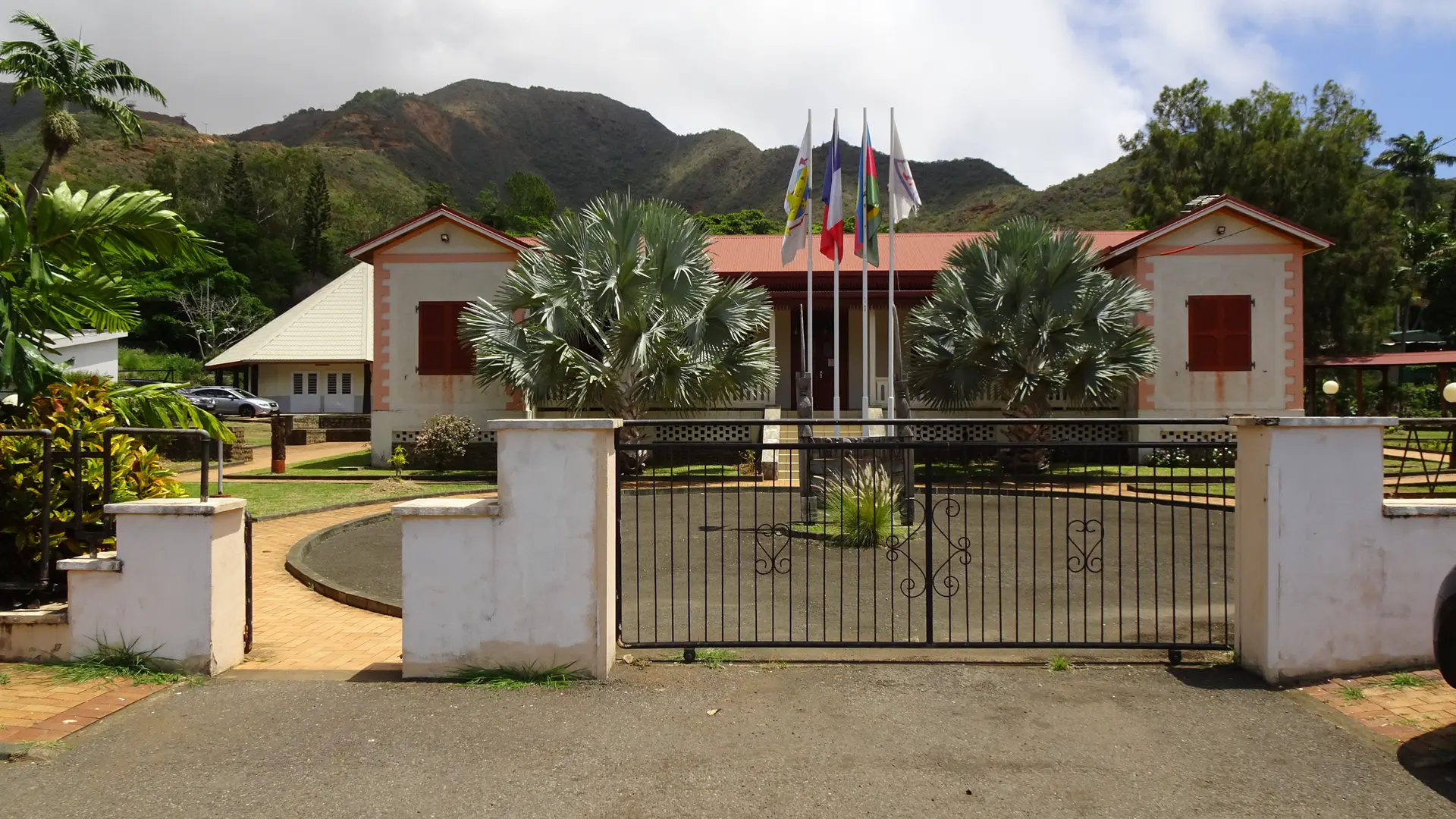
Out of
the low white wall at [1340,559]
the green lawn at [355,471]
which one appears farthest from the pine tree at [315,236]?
the low white wall at [1340,559]

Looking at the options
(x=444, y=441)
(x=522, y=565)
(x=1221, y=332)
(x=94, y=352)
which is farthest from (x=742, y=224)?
(x=522, y=565)

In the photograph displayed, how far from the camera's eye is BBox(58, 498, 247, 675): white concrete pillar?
5.66 metres

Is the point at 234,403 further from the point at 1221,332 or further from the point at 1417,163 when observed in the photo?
the point at 1417,163

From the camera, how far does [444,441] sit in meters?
20.7

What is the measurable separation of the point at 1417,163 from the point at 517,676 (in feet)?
215

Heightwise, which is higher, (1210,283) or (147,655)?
(1210,283)

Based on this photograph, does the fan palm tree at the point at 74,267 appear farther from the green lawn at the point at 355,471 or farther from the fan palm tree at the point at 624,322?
the green lawn at the point at 355,471

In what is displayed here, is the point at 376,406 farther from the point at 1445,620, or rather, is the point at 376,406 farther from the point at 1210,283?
the point at 1445,620

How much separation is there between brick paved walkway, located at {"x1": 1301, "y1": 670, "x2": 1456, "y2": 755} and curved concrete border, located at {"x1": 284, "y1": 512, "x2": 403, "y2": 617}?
5525 millimetres

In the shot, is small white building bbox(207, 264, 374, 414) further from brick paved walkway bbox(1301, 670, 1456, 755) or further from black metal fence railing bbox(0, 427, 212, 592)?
brick paved walkway bbox(1301, 670, 1456, 755)

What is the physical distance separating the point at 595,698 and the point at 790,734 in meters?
1.15

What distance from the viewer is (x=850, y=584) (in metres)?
8.55

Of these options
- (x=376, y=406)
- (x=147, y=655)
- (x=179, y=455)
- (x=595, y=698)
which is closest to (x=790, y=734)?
(x=595, y=698)

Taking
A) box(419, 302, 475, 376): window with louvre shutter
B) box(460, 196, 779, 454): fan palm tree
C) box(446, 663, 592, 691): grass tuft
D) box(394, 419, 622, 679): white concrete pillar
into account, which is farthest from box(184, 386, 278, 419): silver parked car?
box(446, 663, 592, 691): grass tuft
